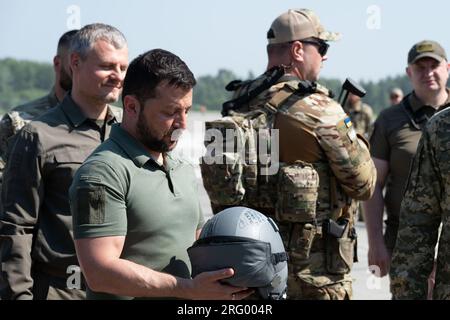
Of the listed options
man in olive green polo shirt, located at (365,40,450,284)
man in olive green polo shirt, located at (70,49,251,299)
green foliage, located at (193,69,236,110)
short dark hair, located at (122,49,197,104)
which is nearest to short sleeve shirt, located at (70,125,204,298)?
man in olive green polo shirt, located at (70,49,251,299)

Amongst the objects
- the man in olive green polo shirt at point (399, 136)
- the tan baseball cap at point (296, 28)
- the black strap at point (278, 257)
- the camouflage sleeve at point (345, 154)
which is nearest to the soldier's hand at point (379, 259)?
the man in olive green polo shirt at point (399, 136)

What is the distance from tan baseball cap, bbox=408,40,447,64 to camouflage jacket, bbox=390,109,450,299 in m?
2.68

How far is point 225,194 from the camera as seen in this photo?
561 centimetres

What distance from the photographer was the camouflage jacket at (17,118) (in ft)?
20.1

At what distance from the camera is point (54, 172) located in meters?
4.68

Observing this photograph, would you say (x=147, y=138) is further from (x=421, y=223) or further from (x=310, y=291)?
(x=310, y=291)

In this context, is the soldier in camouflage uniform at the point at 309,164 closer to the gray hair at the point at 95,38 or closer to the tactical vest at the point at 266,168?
the tactical vest at the point at 266,168

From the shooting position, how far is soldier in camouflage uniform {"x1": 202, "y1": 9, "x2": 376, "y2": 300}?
5.58 m

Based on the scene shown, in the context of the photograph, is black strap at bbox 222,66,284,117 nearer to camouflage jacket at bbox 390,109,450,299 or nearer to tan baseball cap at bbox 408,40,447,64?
tan baseball cap at bbox 408,40,447,64

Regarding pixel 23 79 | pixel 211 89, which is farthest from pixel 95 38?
pixel 211 89

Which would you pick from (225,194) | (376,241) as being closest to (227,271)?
(225,194)

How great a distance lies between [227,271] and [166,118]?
1.96 ft

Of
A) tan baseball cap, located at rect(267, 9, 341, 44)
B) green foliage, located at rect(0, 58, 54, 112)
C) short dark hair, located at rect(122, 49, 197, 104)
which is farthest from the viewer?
green foliage, located at rect(0, 58, 54, 112)
